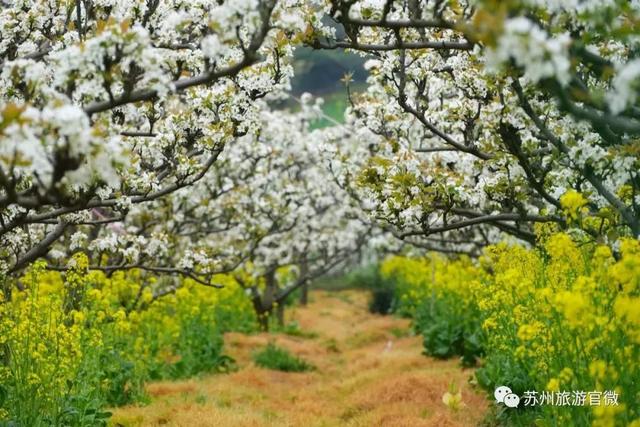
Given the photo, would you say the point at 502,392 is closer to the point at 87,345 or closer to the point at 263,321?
the point at 87,345

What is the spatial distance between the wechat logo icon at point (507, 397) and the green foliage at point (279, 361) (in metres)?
7.31

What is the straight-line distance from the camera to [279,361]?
581 inches

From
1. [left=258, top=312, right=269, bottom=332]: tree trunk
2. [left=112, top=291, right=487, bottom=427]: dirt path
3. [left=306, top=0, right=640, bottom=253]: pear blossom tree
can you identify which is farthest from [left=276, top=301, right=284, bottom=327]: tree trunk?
[left=306, top=0, right=640, bottom=253]: pear blossom tree

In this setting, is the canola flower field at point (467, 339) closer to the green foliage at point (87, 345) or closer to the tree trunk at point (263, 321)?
the green foliage at point (87, 345)

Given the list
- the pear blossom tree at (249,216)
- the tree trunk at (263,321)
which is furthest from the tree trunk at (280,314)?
the tree trunk at (263,321)

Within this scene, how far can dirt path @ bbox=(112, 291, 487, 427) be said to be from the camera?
8812 mm

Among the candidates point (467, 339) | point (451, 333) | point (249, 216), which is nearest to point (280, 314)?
point (249, 216)

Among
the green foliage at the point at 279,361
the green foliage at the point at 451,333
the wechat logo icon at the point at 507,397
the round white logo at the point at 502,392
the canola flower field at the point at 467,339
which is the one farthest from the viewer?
the green foliage at the point at 279,361

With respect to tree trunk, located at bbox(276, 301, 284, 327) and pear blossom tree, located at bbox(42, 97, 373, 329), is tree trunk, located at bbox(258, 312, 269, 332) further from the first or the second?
tree trunk, located at bbox(276, 301, 284, 327)

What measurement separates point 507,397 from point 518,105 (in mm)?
3486

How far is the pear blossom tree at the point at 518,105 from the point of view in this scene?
13.8ft

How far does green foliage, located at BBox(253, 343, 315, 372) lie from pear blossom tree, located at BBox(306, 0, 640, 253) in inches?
262

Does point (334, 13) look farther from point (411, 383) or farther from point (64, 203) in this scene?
point (411, 383)

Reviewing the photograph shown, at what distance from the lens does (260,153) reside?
15.6 metres
